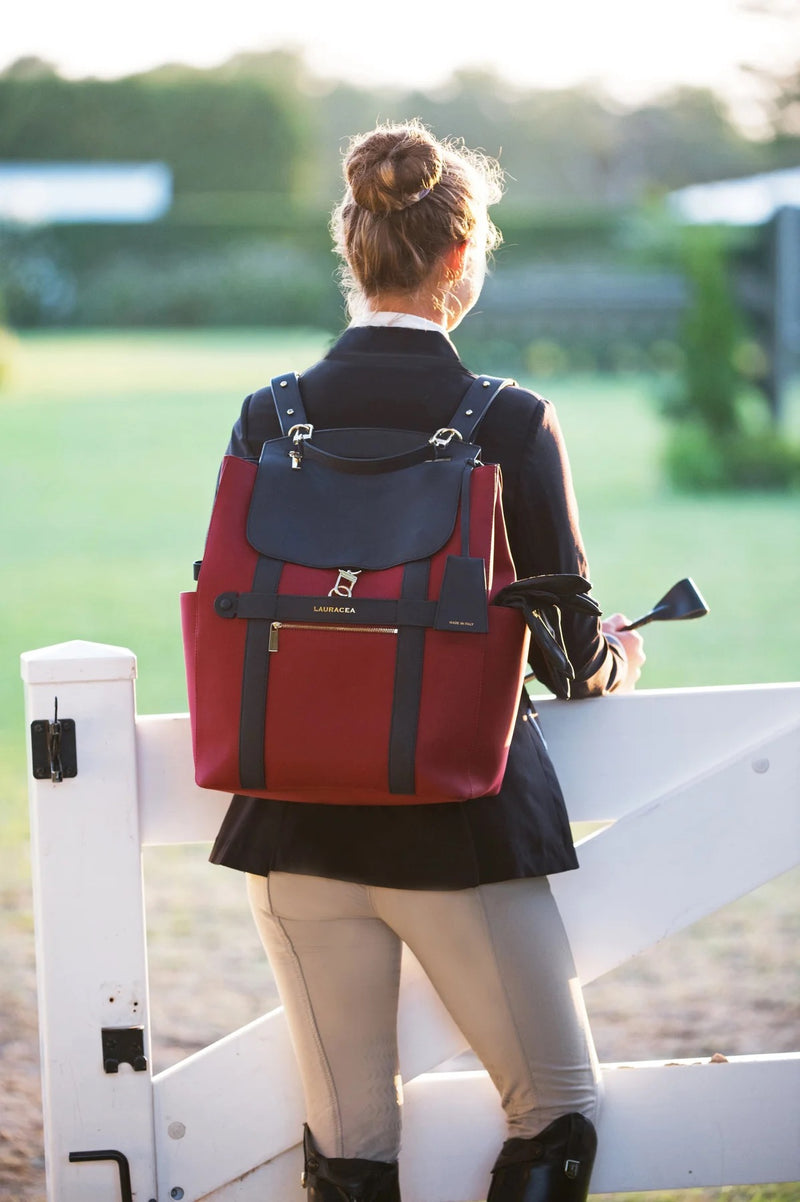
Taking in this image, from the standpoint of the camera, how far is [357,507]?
62.9 inches

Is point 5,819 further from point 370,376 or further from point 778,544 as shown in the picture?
point 778,544

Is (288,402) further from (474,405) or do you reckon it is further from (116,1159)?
(116,1159)

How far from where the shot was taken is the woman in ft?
5.42

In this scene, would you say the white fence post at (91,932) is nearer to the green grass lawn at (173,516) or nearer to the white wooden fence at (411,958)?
the white wooden fence at (411,958)

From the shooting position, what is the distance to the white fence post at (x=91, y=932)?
1.88 m

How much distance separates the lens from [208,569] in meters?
1.58

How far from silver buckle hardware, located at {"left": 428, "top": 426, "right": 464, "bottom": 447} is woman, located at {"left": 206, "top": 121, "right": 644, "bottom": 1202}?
3 cm

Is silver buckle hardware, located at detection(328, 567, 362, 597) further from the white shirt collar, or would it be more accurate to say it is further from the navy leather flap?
the white shirt collar

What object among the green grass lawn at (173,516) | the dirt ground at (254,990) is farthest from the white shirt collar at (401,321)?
the dirt ground at (254,990)

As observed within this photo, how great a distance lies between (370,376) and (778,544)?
11.9m

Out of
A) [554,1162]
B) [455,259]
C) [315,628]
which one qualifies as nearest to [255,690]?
[315,628]

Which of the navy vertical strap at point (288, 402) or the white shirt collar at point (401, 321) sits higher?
the white shirt collar at point (401, 321)

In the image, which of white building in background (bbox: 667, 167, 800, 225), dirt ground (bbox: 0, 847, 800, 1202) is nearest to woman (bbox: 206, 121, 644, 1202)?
dirt ground (bbox: 0, 847, 800, 1202)

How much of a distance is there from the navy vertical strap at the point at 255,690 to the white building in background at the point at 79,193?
27520 mm
